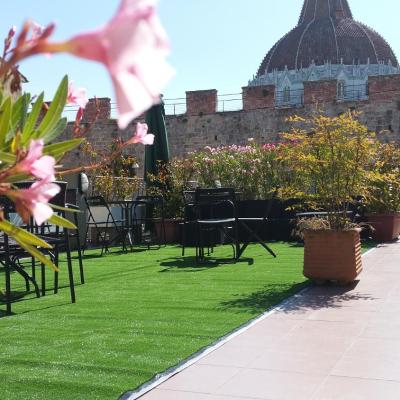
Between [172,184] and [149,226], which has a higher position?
[172,184]

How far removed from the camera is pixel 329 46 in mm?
60906

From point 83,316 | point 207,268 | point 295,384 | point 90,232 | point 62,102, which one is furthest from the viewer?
point 90,232

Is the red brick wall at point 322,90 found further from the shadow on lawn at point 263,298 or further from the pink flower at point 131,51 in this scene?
the pink flower at point 131,51

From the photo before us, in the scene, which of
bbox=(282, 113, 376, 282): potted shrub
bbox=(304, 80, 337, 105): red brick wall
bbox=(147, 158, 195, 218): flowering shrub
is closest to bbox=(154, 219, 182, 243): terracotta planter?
bbox=(147, 158, 195, 218): flowering shrub

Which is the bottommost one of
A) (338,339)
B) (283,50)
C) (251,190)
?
(338,339)

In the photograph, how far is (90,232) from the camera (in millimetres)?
9891

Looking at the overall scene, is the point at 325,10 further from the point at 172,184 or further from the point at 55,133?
the point at 55,133

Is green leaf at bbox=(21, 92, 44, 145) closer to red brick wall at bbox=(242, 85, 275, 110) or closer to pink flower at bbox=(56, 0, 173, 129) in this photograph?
pink flower at bbox=(56, 0, 173, 129)

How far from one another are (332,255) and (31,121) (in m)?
4.04

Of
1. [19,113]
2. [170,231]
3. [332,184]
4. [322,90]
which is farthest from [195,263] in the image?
[322,90]

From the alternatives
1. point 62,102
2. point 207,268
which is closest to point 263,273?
point 207,268

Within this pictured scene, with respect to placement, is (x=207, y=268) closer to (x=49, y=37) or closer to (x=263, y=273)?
(x=263, y=273)

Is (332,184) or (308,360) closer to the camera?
(308,360)

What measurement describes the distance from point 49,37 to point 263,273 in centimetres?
525
